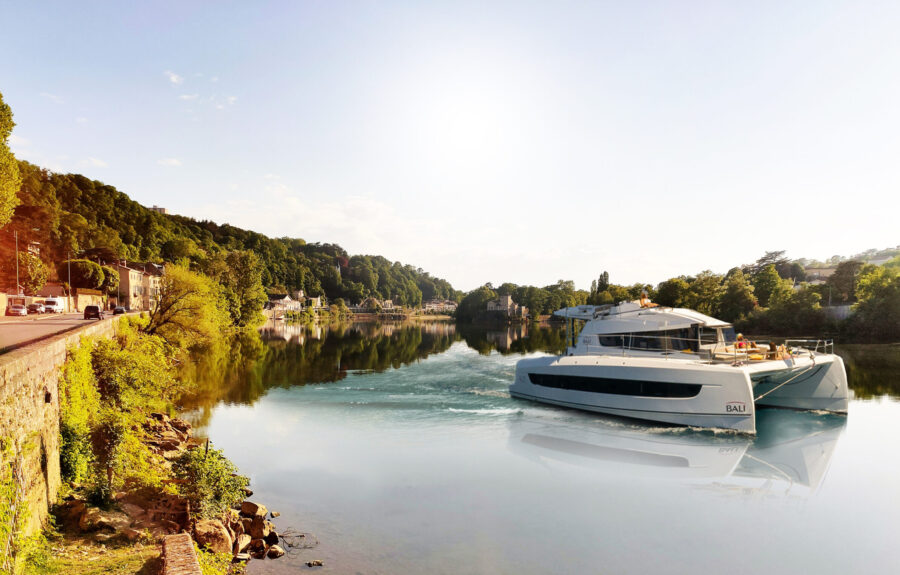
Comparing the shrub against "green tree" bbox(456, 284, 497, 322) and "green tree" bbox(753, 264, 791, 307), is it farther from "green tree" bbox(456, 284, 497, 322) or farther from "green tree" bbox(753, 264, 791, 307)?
"green tree" bbox(456, 284, 497, 322)

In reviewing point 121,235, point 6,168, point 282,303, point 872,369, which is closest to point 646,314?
point 872,369

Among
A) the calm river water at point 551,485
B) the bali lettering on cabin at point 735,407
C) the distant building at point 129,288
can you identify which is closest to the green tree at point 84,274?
the distant building at point 129,288

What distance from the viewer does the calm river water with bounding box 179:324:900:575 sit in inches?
404

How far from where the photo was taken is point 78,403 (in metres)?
10.7

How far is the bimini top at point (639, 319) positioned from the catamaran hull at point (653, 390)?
252cm

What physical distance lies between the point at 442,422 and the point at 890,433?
19.0m

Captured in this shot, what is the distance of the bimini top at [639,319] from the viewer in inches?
851

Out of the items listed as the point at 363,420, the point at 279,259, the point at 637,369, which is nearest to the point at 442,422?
the point at 363,420

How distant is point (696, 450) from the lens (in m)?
16.9

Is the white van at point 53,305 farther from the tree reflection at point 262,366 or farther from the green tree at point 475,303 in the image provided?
the green tree at point 475,303

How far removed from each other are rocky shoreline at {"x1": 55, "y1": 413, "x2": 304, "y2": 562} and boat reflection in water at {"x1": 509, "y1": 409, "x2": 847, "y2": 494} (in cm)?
968

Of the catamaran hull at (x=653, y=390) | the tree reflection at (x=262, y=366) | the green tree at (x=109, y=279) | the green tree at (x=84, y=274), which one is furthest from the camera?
the green tree at (x=109, y=279)

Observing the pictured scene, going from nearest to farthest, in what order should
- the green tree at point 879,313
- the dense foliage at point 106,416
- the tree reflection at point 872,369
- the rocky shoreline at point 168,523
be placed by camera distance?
1. the rocky shoreline at point 168,523
2. the dense foliage at point 106,416
3. the tree reflection at point 872,369
4. the green tree at point 879,313

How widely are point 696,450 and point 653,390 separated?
3006 mm
